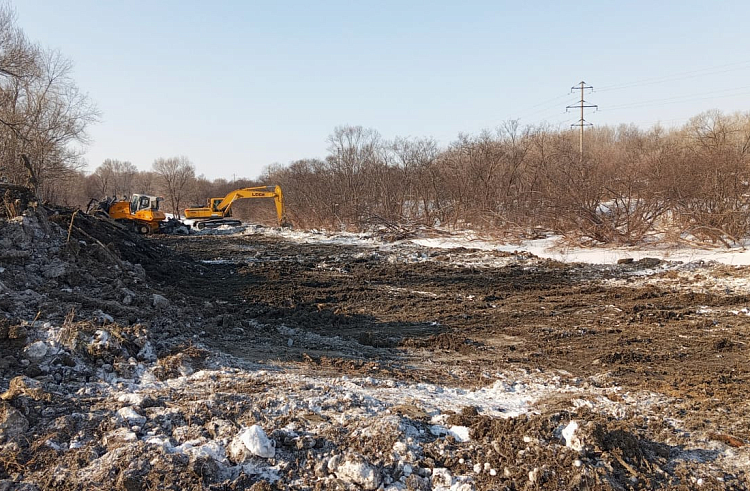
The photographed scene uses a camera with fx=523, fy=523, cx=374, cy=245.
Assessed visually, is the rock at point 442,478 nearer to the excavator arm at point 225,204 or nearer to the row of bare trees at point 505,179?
the row of bare trees at point 505,179

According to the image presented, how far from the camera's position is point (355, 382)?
17.5ft

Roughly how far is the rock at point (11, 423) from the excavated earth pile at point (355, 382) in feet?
0.04

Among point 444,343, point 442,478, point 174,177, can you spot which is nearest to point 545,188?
point 444,343

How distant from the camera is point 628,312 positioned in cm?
898

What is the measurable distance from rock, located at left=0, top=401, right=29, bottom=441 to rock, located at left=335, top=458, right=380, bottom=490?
2285 millimetres

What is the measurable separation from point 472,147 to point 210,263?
1755 cm

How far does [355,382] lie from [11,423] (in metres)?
2.89

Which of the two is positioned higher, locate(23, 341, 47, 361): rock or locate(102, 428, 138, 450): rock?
locate(23, 341, 47, 361): rock

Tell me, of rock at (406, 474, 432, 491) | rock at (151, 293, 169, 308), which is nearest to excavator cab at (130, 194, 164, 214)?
rock at (151, 293, 169, 308)

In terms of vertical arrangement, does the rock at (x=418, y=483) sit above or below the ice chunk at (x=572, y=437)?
below

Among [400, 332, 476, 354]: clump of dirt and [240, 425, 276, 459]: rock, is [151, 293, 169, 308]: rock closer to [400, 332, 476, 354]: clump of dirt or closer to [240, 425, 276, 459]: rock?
[400, 332, 476, 354]: clump of dirt

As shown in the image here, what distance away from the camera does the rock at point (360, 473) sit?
3.40 metres

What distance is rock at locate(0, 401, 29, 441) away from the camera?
12.0 ft

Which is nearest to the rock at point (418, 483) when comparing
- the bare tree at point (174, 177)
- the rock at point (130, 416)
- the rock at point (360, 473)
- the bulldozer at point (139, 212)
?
the rock at point (360, 473)
